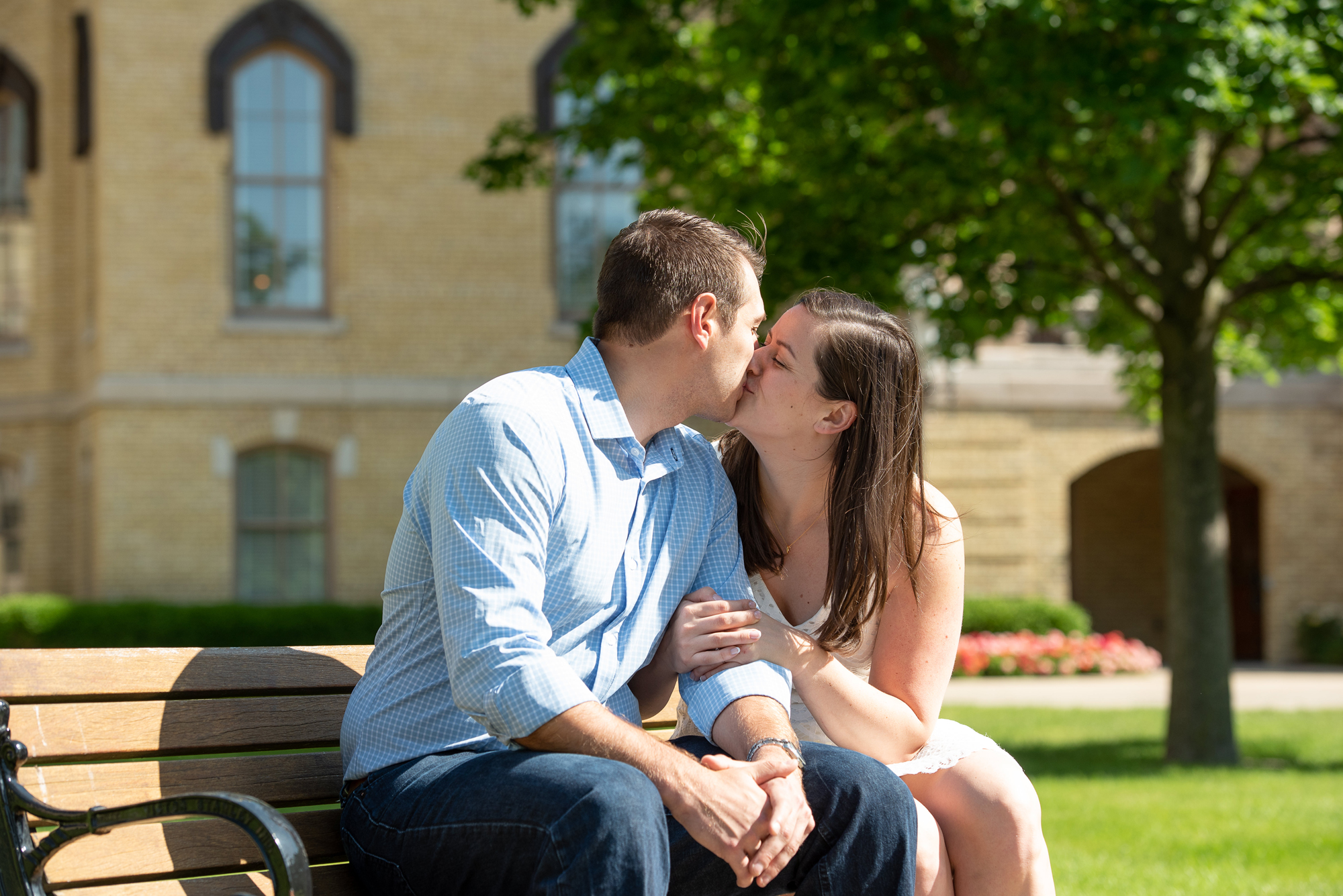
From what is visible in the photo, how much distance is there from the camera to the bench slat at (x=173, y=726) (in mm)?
2518

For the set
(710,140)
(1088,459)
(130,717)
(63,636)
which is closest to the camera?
(130,717)

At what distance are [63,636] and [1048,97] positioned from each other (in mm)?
12874

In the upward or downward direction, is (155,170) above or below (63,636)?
above

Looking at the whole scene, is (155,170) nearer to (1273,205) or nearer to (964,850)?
(1273,205)

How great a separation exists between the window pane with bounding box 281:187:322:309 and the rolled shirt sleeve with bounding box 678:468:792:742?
15.6m

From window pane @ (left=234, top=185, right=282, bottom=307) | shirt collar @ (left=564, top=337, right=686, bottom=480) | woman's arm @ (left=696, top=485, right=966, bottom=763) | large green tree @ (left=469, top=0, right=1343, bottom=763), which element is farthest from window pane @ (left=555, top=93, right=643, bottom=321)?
shirt collar @ (left=564, top=337, right=686, bottom=480)

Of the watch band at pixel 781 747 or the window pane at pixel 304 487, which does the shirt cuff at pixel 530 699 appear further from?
the window pane at pixel 304 487

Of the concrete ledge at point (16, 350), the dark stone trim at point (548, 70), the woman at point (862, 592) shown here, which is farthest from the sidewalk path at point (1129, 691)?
the concrete ledge at point (16, 350)

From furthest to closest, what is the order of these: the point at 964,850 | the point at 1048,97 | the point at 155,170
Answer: the point at 155,170 < the point at 1048,97 < the point at 964,850

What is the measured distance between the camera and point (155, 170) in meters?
17.2

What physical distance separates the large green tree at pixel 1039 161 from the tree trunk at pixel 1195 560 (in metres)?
0.02

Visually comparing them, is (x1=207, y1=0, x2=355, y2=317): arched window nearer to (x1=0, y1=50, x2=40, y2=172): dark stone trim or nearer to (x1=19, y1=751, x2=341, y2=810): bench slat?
(x1=0, y1=50, x2=40, y2=172): dark stone trim

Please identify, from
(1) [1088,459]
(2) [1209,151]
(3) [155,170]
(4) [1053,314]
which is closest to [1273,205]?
(2) [1209,151]

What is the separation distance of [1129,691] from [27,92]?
16.8 meters
